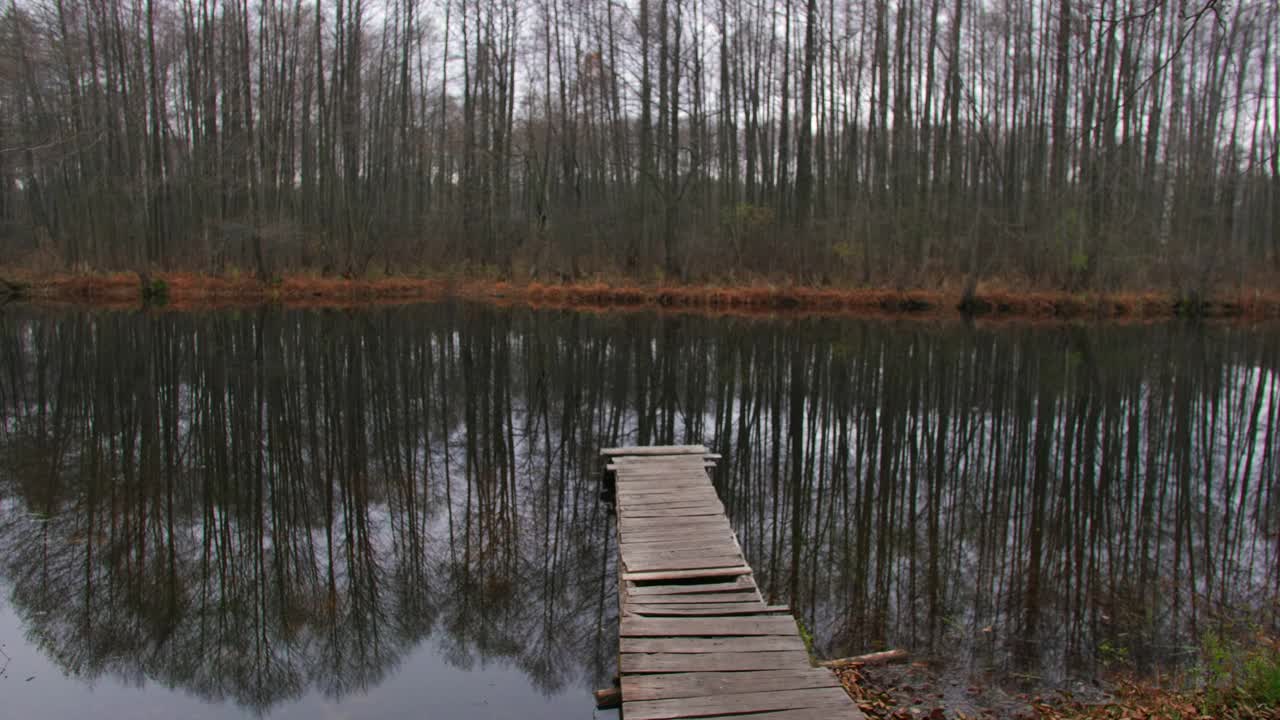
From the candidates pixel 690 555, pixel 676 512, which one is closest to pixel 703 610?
pixel 690 555

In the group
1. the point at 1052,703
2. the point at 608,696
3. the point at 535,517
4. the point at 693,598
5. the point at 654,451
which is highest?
the point at 654,451

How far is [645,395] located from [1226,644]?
821cm

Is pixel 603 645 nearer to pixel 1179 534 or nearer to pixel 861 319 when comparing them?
pixel 1179 534

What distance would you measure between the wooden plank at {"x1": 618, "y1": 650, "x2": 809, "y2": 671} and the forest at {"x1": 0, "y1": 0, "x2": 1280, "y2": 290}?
68.3 feet

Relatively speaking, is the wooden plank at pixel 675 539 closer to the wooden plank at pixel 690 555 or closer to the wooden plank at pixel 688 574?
the wooden plank at pixel 690 555

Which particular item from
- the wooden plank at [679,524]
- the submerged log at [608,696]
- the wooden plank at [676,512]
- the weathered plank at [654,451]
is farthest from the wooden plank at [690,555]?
the weathered plank at [654,451]

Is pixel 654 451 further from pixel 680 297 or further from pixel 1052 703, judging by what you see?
pixel 680 297

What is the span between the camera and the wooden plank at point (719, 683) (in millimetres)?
3500

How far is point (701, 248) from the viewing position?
A: 26.0 m

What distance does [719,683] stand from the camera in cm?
357

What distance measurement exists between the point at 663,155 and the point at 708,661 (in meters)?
25.9

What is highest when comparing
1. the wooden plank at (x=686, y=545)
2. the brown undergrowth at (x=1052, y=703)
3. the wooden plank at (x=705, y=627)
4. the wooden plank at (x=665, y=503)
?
the wooden plank at (x=665, y=503)

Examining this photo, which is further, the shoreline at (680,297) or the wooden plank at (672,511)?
the shoreline at (680,297)

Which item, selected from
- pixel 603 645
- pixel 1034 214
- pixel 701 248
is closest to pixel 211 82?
pixel 701 248
